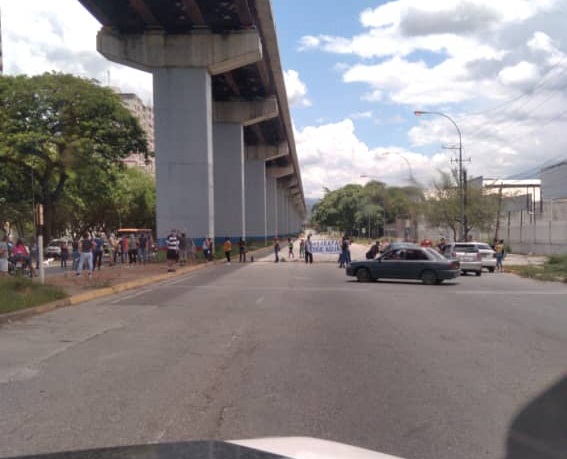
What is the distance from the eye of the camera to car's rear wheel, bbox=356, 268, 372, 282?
23.5 meters

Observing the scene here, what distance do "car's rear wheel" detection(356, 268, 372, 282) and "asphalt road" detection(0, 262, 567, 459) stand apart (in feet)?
25.6

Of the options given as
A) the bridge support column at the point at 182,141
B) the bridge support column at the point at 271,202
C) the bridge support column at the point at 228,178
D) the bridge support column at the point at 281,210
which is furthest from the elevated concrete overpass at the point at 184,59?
the bridge support column at the point at 281,210

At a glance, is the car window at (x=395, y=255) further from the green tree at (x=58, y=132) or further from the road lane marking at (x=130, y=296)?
the green tree at (x=58, y=132)

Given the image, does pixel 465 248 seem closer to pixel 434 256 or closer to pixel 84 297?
pixel 434 256

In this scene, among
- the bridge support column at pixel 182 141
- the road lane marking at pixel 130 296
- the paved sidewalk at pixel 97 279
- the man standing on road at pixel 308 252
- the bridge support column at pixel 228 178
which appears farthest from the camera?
the bridge support column at pixel 228 178

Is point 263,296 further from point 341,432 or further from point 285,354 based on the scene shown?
point 341,432

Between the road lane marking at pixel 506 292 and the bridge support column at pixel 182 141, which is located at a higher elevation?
the bridge support column at pixel 182 141

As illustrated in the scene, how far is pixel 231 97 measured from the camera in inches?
2032

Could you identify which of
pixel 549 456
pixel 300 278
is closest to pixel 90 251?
pixel 300 278

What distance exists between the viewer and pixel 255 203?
2832 inches

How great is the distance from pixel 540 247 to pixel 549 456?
4545cm

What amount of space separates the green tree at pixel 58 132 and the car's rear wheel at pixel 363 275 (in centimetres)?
2406

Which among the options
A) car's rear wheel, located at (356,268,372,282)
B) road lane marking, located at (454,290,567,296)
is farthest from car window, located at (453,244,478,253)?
road lane marking, located at (454,290,567,296)

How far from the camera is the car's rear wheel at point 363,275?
925 inches
